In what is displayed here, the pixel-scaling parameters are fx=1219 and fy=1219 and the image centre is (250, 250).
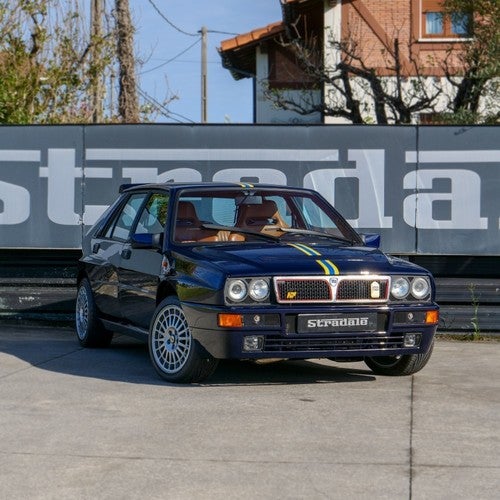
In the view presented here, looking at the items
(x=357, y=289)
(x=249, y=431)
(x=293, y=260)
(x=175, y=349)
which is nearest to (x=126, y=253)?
(x=175, y=349)

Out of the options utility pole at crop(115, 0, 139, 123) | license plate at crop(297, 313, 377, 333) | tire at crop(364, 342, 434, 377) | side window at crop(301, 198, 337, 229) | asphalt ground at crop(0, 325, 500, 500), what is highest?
utility pole at crop(115, 0, 139, 123)

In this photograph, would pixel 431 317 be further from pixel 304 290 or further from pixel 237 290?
pixel 237 290

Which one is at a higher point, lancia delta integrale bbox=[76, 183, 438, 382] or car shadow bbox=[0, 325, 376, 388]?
lancia delta integrale bbox=[76, 183, 438, 382]

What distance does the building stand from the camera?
79.3 ft

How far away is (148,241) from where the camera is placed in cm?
941

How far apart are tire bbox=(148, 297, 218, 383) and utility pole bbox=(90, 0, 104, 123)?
525 inches

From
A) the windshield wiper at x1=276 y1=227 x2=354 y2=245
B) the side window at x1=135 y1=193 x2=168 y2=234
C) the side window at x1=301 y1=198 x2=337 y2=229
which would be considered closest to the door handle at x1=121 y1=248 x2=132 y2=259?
the side window at x1=135 y1=193 x2=168 y2=234

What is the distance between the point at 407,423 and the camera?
7.34 metres

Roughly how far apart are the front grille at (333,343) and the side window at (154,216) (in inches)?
70.5

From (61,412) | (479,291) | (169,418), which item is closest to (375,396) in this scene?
(169,418)

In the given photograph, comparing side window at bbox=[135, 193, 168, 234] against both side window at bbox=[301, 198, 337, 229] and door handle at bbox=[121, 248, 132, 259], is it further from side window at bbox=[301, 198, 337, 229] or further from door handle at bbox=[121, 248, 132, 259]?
side window at bbox=[301, 198, 337, 229]

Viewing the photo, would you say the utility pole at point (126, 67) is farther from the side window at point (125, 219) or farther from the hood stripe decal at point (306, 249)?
the hood stripe decal at point (306, 249)

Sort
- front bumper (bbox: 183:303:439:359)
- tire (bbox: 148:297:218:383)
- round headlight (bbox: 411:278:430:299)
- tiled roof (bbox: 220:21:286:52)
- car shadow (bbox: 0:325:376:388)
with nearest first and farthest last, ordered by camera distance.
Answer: front bumper (bbox: 183:303:439:359) < tire (bbox: 148:297:218:383) < round headlight (bbox: 411:278:430:299) < car shadow (bbox: 0:325:376:388) < tiled roof (bbox: 220:21:286:52)

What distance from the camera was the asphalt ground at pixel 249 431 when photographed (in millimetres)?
5750
